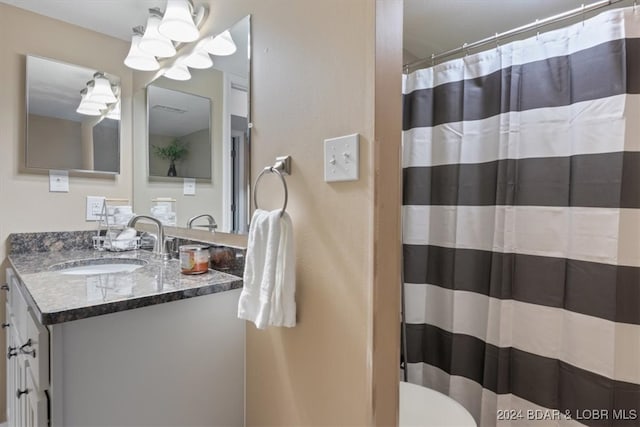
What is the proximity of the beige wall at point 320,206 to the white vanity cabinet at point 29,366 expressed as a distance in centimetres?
53

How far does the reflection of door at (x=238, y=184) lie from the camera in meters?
1.17

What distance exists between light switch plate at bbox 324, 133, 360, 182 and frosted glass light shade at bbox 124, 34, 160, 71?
129cm

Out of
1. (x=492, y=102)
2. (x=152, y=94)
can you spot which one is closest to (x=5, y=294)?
(x=152, y=94)

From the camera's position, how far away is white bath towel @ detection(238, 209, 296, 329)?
0.88 metres

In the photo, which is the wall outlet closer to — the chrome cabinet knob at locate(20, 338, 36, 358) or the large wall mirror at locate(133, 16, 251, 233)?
the large wall mirror at locate(133, 16, 251, 233)

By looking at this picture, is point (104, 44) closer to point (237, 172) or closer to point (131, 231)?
point (131, 231)

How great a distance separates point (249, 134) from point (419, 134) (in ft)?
3.06

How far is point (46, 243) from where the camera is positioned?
5.69ft

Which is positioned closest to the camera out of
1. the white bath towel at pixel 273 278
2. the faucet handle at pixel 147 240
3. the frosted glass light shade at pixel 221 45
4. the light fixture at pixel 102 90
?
the white bath towel at pixel 273 278

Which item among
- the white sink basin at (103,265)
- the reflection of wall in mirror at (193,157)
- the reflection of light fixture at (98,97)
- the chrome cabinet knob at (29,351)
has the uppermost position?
the reflection of light fixture at (98,97)

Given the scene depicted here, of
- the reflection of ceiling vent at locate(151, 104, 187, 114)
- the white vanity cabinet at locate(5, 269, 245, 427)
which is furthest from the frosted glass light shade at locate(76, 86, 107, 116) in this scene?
the white vanity cabinet at locate(5, 269, 245, 427)

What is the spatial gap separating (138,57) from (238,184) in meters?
1.01

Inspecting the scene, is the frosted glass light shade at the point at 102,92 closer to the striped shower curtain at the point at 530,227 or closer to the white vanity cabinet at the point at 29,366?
the white vanity cabinet at the point at 29,366

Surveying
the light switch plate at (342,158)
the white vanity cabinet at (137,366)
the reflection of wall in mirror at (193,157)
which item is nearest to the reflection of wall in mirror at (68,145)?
the reflection of wall in mirror at (193,157)
